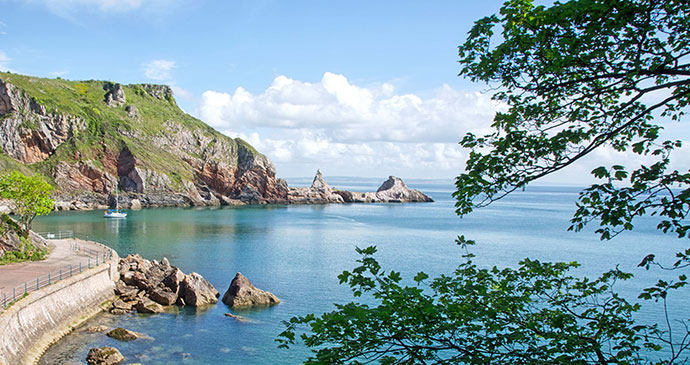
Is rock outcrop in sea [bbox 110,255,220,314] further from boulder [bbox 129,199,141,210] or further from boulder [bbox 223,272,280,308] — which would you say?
boulder [bbox 129,199,141,210]

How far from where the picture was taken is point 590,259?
61.5 m

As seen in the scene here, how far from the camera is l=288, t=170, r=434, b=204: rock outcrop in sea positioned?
172625 millimetres

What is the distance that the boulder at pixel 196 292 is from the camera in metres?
38.9

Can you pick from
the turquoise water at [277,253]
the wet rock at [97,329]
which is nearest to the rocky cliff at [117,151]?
the turquoise water at [277,253]

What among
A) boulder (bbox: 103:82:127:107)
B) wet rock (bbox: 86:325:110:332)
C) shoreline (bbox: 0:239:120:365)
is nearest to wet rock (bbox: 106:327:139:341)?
wet rock (bbox: 86:325:110:332)

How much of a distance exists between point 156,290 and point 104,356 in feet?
44.7

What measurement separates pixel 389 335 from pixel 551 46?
5.77 metres

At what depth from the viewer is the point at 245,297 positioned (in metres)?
39.8

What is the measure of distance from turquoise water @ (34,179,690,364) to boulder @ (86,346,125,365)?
2.21ft

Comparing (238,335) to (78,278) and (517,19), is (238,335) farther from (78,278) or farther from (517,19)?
(517,19)

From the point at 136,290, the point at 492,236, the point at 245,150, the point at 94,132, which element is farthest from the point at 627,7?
the point at 245,150

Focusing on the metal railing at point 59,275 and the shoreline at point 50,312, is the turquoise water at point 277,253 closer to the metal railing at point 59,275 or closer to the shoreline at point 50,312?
the shoreline at point 50,312

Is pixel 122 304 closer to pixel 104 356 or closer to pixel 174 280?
pixel 174 280

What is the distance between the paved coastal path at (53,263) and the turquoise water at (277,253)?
17.7 feet
